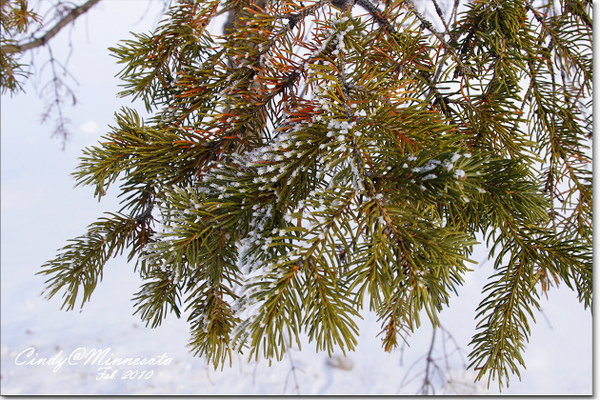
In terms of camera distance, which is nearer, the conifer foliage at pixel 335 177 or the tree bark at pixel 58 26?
the conifer foliage at pixel 335 177

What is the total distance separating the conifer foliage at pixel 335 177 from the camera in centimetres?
24

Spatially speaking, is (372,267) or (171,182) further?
(171,182)

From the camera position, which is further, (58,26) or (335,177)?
(58,26)

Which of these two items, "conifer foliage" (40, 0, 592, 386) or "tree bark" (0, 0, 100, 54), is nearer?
"conifer foliage" (40, 0, 592, 386)

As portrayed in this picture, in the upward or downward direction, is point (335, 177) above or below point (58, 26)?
below

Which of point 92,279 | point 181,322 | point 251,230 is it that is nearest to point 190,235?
point 251,230

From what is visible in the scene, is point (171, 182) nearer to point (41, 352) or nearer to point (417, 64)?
point (417, 64)

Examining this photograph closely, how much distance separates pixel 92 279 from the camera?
14.5 inches

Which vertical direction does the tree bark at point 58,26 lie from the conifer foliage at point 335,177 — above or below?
above

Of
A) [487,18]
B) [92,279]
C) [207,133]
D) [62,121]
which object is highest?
[62,121]

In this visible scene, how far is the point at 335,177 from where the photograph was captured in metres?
0.27

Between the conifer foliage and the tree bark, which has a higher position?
the tree bark

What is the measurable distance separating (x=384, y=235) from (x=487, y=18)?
0.89 ft

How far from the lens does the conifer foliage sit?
0.24m
